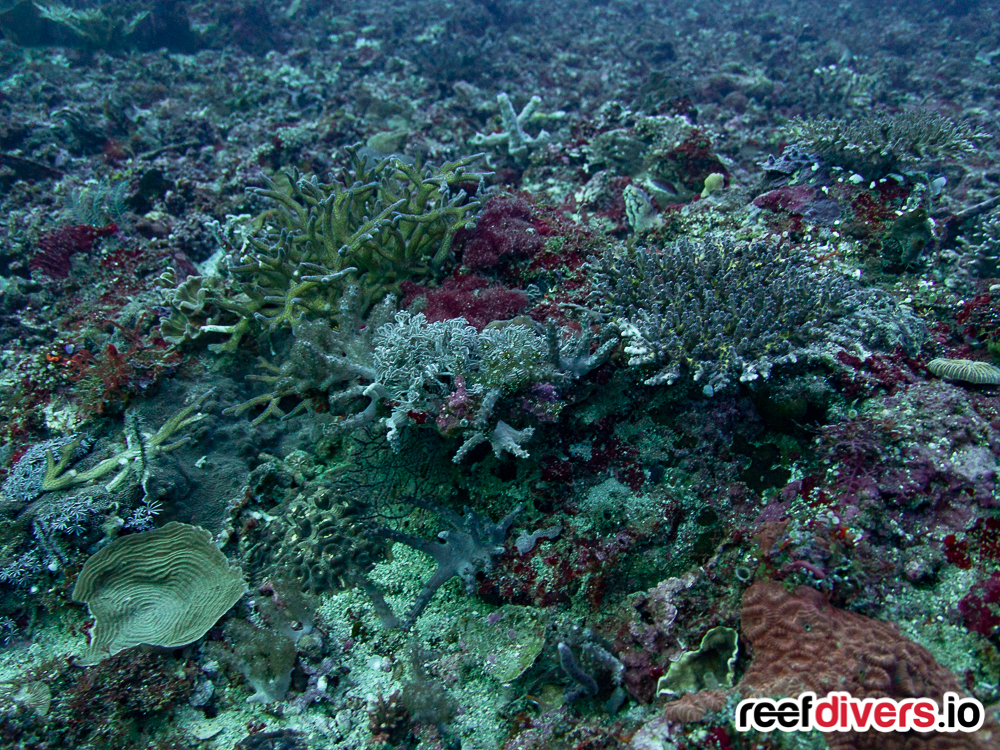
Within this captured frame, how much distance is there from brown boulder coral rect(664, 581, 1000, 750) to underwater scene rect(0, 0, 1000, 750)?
1 centimetres

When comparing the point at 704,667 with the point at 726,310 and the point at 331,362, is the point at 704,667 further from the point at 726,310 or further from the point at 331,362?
the point at 331,362

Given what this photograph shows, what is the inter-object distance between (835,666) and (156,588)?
431 centimetres

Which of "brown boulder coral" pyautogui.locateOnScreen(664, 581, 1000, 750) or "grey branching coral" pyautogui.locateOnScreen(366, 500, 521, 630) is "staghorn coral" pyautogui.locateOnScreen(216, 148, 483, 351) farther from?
"brown boulder coral" pyautogui.locateOnScreen(664, 581, 1000, 750)

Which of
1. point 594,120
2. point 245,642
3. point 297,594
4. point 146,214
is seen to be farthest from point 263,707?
point 594,120

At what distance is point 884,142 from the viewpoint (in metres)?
4.62

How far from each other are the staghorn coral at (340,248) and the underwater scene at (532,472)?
4 cm

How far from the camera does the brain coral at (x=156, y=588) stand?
11.1 feet

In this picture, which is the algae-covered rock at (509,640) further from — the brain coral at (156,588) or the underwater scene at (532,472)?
the brain coral at (156,588)

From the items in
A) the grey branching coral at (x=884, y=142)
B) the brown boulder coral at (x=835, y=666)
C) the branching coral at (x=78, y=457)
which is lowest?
the branching coral at (x=78, y=457)

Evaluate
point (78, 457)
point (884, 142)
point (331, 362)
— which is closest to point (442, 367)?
point (331, 362)

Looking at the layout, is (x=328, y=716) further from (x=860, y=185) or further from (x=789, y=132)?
(x=789, y=132)

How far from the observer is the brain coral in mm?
3396

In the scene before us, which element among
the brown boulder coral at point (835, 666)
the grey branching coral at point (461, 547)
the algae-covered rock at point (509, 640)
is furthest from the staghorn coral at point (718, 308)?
the algae-covered rock at point (509, 640)

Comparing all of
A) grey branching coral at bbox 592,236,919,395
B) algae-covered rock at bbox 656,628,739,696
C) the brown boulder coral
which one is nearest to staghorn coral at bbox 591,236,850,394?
grey branching coral at bbox 592,236,919,395
